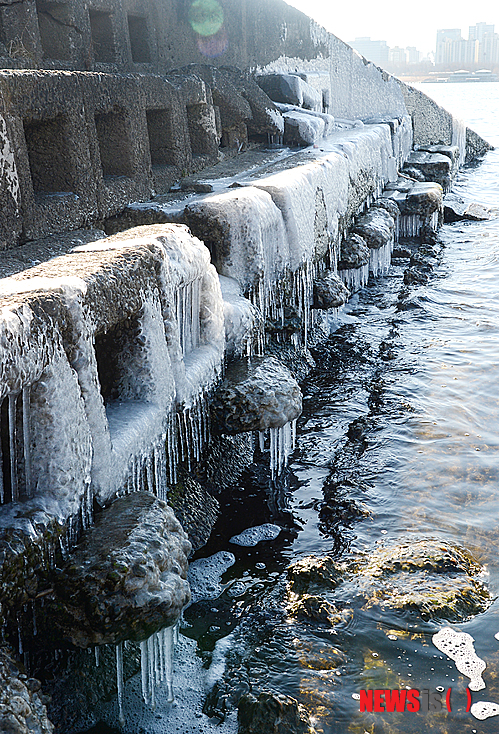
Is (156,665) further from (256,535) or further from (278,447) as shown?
(278,447)

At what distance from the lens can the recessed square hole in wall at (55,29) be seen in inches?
230

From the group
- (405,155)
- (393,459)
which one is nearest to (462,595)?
(393,459)

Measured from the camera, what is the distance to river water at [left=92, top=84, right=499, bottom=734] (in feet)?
10.2

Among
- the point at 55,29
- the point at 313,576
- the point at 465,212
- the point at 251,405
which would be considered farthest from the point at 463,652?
the point at 465,212

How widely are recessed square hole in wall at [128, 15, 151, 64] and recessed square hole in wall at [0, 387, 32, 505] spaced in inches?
249

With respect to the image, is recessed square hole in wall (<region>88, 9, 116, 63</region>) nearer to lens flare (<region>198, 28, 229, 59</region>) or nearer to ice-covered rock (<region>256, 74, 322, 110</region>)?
lens flare (<region>198, 28, 229, 59</region>)

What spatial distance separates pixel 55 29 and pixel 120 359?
12.5 ft

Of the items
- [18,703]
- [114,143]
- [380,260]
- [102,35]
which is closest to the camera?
[18,703]

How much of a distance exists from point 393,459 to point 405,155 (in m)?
12.1

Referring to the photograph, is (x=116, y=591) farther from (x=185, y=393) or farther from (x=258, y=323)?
(x=258, y=323)

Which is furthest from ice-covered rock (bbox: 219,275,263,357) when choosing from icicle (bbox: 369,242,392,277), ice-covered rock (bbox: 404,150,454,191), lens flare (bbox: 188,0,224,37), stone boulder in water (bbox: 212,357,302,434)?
ice-covered rock (bbox: 404,150,454,191)

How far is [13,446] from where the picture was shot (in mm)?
2504

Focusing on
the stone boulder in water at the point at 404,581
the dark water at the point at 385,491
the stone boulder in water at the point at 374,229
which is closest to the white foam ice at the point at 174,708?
the dark water at the point at 385,491

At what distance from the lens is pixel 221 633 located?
3.39 meters
